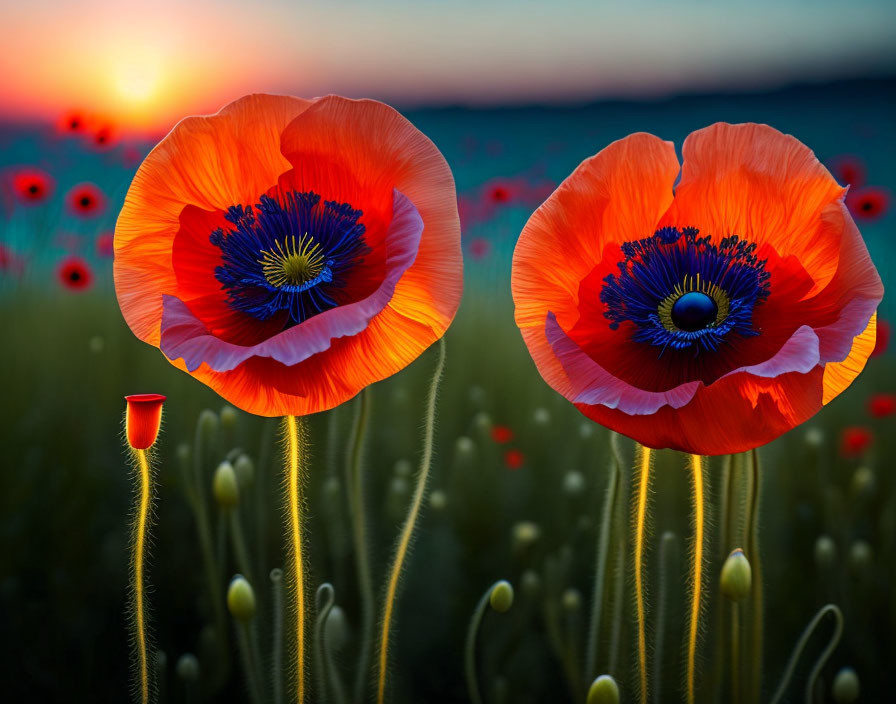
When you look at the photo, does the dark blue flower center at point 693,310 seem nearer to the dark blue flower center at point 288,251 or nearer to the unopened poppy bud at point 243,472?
the dark blue flower center at point 288,251

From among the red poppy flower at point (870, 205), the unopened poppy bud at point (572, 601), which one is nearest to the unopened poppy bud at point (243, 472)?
the unopened poppy bud at point (572, 601)

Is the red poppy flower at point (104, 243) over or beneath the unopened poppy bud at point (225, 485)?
over

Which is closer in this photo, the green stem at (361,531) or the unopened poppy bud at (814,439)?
the green stem at (361,531)

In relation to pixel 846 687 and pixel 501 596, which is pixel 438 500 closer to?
pixel 501 596

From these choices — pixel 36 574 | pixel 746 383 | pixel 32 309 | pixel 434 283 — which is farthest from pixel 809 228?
pixel 32 309

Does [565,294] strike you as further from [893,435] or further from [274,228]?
[893,435]

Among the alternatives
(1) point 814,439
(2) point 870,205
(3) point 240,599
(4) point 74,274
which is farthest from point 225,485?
(2) point 870,205
